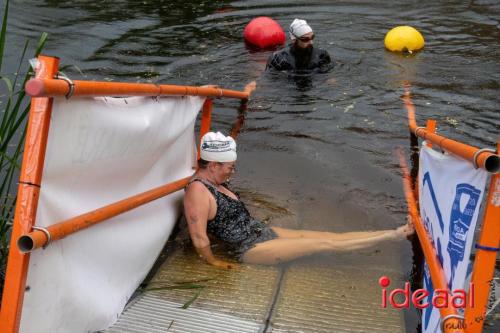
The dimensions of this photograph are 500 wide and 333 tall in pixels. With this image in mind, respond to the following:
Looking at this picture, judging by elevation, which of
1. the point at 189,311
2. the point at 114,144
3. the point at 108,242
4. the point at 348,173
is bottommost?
the point at 348,173

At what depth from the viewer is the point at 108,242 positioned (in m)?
3.41

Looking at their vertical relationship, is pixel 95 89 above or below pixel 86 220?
above

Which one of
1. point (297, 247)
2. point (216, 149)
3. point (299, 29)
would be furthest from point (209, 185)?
point (299, 29)

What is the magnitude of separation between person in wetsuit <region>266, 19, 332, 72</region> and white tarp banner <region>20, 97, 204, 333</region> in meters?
4.93

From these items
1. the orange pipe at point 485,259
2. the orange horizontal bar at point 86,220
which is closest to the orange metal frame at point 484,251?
the orange pipe at point 485,259

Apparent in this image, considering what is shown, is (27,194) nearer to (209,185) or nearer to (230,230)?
(209,185)

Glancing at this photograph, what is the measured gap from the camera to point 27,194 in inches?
100

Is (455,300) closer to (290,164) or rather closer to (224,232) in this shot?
(224,232)

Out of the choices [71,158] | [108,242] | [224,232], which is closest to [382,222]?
[224,232]

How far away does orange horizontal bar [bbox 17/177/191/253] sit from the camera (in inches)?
97.8

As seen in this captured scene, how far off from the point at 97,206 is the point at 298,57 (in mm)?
6421

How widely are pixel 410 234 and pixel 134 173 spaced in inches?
94.5

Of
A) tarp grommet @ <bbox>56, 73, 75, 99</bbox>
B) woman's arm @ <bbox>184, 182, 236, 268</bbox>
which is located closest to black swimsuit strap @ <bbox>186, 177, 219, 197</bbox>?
woman's arm @ <bbox>184, 182, 236, 268</bbox>

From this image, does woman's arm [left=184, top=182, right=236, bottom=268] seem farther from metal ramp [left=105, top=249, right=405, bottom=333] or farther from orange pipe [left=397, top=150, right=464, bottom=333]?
orange pipe [left=397, top=150, right=464, bottom=333]
